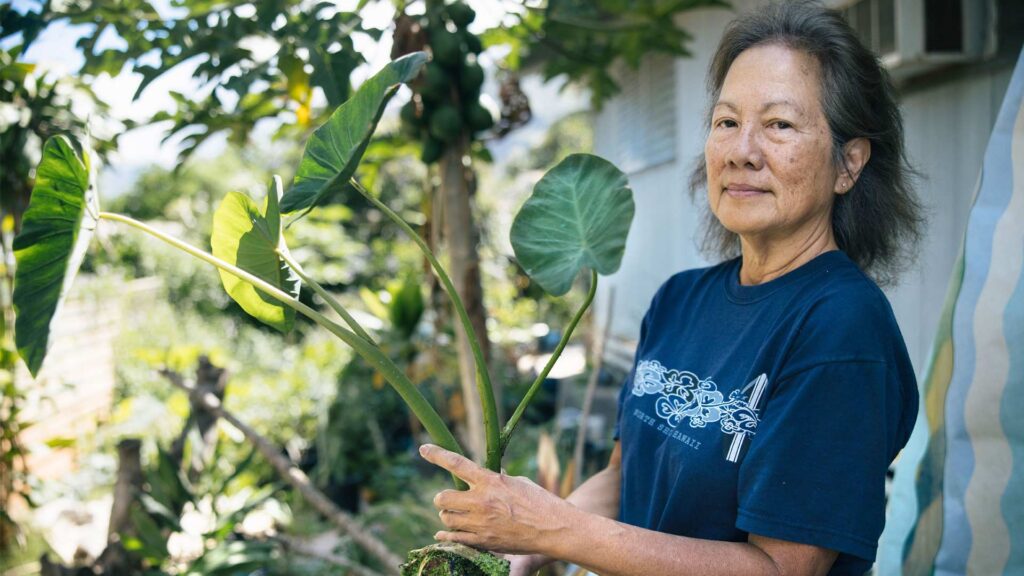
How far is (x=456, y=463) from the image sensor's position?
3.50 ft

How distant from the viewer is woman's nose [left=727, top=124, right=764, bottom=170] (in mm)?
1223

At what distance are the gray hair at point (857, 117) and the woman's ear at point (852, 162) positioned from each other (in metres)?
0.02

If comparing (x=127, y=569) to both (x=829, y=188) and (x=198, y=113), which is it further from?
(x=829, y=188)

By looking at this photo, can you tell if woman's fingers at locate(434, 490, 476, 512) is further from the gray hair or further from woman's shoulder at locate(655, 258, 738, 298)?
the gray hair

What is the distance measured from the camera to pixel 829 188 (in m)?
1.26

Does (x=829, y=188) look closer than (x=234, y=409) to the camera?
Yes

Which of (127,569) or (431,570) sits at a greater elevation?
(431,570)

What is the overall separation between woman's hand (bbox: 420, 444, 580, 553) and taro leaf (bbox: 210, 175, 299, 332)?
378 mm

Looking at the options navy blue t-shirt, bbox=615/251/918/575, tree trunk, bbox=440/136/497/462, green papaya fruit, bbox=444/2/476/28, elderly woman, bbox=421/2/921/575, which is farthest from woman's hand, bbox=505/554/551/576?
green papaya fruit, bbox=444/2/476/28

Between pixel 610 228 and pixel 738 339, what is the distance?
0.85 feet

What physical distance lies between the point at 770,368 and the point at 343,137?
0.68 metres

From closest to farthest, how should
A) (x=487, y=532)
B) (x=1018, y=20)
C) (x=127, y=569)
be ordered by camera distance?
(x=487, y=532), (x=1018, y=20), (x=127, y=569)

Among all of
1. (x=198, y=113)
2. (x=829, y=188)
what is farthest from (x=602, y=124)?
(x=829, y=188)

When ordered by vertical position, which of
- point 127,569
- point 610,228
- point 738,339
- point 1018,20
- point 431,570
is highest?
point 1018,20
